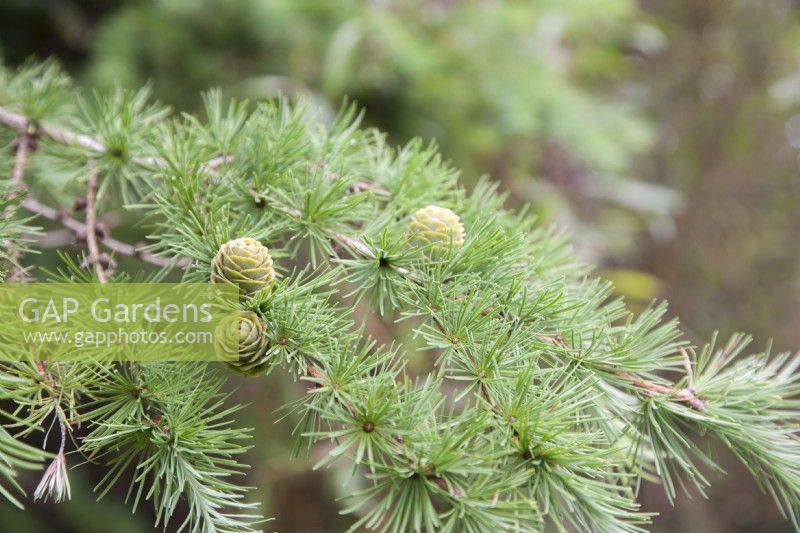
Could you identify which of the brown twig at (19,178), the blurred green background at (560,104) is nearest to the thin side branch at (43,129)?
the brown twig at (19,178)

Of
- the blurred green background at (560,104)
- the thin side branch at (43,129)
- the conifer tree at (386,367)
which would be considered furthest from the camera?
the blurred green background at (560,104)

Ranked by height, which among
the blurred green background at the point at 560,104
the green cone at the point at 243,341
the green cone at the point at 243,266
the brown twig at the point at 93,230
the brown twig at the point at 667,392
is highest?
the blurred green background at the point at 560,104

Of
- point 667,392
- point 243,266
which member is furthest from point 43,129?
point 667,392

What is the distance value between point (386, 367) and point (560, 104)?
2.90 ft

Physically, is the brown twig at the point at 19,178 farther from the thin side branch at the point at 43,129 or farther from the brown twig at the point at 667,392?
the brown twig at the point at 667,392

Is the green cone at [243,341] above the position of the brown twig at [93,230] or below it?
below

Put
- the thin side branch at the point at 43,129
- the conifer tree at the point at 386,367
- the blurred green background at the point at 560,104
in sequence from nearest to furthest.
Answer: the conifer tree at the point at 386,367 < the thin side branch at the point at 43,129 < the blurred green background at the point at 560,104

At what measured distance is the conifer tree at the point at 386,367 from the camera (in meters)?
0.32

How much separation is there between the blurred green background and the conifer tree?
0.24 metres

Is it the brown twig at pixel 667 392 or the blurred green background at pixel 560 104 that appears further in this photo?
the blurred green background at pixel 560 104

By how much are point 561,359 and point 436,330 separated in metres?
0.08

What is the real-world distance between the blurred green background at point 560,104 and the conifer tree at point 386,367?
24 centimetres

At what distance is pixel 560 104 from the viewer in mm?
1126

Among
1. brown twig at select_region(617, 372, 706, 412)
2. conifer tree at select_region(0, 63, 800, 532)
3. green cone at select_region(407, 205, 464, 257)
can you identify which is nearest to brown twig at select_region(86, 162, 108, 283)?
conifer tree at select_region(0, 63, 800, 532)
